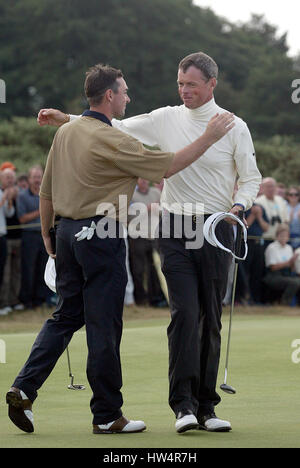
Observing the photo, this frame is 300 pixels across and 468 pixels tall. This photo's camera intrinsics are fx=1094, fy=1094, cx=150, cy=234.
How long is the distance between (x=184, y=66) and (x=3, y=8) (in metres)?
50.0

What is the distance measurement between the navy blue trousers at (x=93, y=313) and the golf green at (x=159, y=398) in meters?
0.30

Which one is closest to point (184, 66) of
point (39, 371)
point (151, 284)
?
point (39, 371)

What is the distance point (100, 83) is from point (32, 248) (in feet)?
34.9

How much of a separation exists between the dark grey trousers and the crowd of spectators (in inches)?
349

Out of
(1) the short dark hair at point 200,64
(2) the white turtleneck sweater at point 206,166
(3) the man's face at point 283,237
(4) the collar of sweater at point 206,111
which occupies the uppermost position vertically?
(1) the short dark hair at point 200,64

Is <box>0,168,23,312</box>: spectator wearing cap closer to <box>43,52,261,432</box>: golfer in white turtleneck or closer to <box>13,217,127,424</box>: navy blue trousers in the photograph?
<box>43,52,261,432</box>: golfer in white turtleneck

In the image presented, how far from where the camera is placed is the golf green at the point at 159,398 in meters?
6.64

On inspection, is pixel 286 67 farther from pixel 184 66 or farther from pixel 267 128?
pixel 184 66

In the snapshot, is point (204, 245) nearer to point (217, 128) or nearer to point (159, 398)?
point (217, 128)

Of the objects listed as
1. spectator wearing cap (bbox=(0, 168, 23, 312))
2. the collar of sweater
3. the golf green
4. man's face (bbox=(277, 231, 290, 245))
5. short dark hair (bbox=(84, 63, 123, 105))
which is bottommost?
the golf green

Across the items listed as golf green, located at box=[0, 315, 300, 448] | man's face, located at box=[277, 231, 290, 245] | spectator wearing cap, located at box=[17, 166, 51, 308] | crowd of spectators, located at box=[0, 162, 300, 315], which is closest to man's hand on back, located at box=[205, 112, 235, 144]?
golf green, located at box=[0, 315, 300, 448]

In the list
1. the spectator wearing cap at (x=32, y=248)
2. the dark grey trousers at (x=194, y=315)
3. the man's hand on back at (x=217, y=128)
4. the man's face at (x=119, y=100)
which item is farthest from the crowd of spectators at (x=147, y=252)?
the man's hand on back at (x=217, y=128)

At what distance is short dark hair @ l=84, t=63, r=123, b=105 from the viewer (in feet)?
23.0

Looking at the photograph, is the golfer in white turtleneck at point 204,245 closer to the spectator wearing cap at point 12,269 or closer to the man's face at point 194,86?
the man's face at point 194,86
